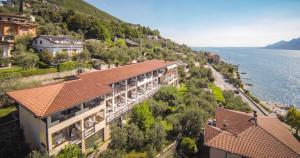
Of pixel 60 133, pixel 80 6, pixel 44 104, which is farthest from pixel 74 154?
pixel 80 6

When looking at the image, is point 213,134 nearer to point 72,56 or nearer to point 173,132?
point 173,132

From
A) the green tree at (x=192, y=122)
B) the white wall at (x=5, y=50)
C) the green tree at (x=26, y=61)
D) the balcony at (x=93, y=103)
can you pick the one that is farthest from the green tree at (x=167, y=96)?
the white wall at (x=5, y=50)

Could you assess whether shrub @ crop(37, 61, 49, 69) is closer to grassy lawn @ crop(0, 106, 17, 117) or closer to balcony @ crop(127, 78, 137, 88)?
grassy lawn @ crop(0, 106, 17, 117)

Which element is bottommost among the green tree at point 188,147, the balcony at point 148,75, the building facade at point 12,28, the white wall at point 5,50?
the green tree at point 188,147

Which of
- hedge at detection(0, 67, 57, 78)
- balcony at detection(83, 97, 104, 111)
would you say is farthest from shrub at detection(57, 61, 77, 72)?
balcony at detection(83, 97, 104, 111)

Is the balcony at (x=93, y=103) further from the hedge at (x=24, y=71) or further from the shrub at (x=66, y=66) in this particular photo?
the shrub at (x=66, y=66)

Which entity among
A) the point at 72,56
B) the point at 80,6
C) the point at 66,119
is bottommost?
the point at 66,119
